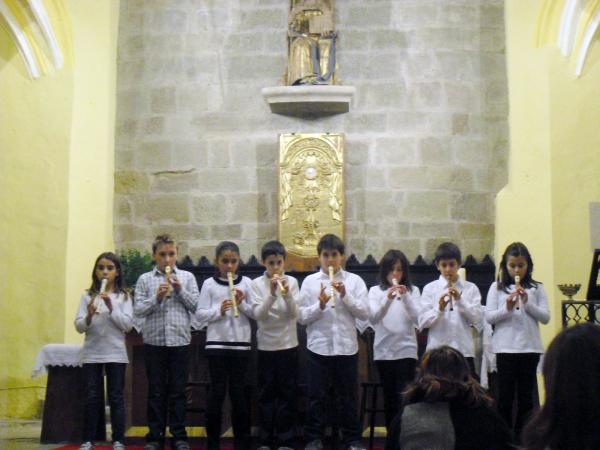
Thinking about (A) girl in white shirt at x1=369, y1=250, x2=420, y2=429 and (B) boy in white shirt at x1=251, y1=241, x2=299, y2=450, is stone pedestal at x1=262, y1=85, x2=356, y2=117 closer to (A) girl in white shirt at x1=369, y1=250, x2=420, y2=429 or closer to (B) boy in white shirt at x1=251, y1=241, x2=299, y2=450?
(A) girl in white shirt at x1=369, y1=250, x2=420, y2=429

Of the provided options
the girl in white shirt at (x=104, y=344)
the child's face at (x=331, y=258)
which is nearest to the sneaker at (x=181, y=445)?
the girl in white shirt at (x=104, y=344)

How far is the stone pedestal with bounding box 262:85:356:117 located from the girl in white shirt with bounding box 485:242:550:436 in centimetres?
348

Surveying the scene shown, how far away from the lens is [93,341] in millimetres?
5414

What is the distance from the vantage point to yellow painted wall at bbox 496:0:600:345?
7.74 metres

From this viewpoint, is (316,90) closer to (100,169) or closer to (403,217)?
(403,217)

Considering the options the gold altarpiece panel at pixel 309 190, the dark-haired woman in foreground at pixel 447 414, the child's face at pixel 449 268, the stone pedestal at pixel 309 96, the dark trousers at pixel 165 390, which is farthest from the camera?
the gold altarpiece panel at pixel 309 190

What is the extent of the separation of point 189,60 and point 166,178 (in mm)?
1264

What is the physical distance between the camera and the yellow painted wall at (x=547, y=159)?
7.74m

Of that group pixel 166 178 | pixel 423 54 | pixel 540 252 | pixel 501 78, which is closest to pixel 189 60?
pixel 166 178

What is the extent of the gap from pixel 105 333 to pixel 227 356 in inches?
30.9

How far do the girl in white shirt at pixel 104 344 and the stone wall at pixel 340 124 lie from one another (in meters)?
3.36

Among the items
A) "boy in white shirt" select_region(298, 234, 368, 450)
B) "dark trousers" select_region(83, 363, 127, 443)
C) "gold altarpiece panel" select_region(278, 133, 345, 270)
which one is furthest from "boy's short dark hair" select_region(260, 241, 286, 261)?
"gold altarpiece panel" select_region(278, 133, 345, 270)

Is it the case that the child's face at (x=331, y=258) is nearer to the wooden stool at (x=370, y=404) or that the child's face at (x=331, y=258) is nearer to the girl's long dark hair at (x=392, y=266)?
the girl's long dark hair at (x=392, y=266)

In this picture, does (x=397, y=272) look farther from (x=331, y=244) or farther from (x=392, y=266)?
(x=331, y=244)
